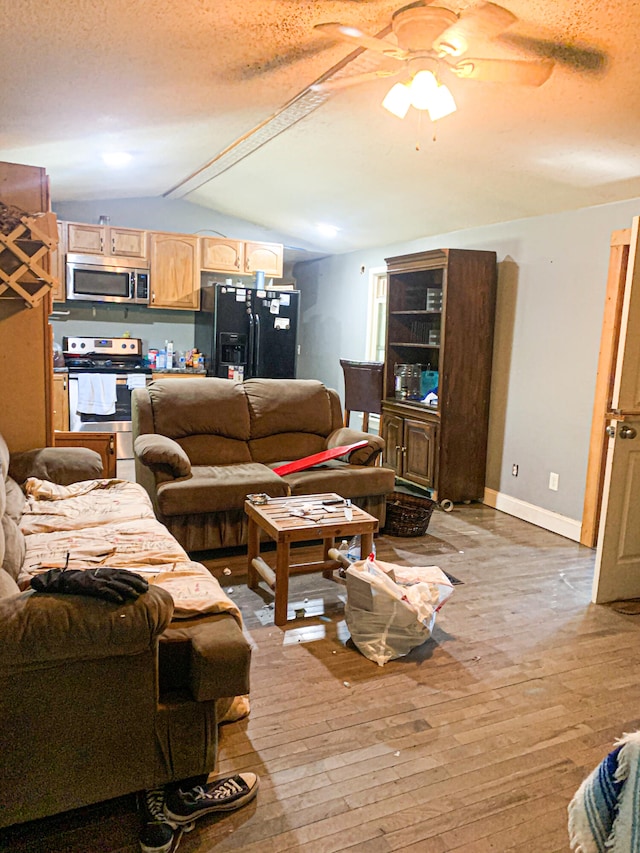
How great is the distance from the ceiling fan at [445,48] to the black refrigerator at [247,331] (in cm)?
387

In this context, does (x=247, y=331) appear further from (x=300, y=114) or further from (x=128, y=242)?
(x=300, y=114)

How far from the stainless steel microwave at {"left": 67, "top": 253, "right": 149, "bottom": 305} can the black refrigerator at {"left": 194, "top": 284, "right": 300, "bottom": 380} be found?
69 centimetres

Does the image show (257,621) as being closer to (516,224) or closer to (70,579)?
(70,579)

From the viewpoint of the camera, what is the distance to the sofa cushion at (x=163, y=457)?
3.39 m

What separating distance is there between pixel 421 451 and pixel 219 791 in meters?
3.45

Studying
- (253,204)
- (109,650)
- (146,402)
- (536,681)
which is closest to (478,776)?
(536,681)

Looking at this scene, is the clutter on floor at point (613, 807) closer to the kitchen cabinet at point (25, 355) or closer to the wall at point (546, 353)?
the kitchen cabinet at point (25, 355)

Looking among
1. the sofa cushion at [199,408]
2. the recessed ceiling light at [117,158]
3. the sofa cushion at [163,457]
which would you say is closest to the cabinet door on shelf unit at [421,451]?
the sofa cushion at [199,408]

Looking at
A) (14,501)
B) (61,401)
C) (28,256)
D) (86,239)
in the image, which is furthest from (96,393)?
(14,501)

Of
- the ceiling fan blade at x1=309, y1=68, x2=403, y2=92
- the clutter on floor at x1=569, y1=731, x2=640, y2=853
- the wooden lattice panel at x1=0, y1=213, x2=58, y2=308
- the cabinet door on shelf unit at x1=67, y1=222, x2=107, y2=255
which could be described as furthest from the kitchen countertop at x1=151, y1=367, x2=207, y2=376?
the clutter on floor at x1=569, y1=731, x2=640, y2=853

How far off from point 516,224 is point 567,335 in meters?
1.00

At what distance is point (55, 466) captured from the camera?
322 cm

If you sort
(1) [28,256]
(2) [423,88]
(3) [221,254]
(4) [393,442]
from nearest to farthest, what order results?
(2) [423,88] < (1) [28,256] < (4) [393,442] < (3) [221,254]

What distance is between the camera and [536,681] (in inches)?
94.4
